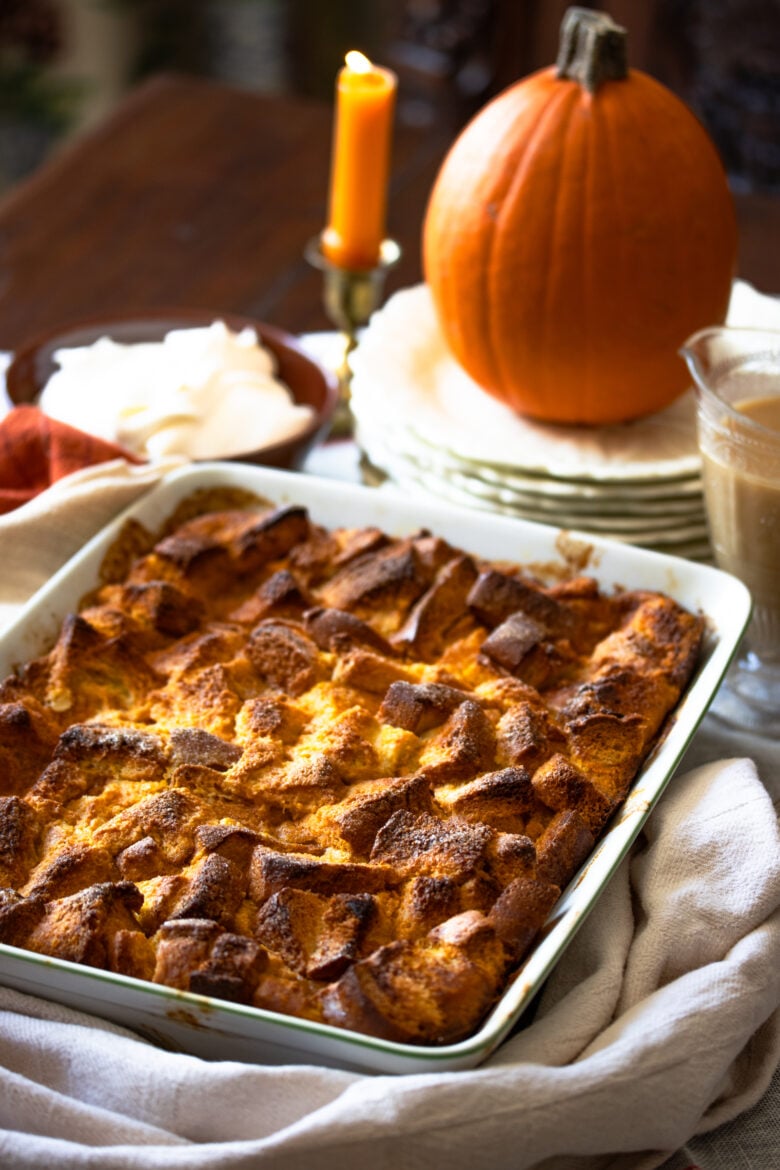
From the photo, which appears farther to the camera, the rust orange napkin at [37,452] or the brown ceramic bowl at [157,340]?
the brown ceramic bowl at [157,340]

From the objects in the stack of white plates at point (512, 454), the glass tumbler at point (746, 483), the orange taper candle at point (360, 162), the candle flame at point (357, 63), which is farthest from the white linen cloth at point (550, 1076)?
the candle flame at point (357, 63)

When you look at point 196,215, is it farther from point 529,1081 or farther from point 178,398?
point 529,1081

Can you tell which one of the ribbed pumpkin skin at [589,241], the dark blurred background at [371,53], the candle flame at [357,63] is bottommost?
the dark blurred background at [371,53]

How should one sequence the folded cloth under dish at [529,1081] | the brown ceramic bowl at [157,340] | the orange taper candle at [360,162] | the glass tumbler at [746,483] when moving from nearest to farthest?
1. the folded cloth under dish at [529,1081]
2. the glass tumbler at [746,483]
3. the brown ceramic bowl at [157,340]
4. the orange taper candle at [360,162]

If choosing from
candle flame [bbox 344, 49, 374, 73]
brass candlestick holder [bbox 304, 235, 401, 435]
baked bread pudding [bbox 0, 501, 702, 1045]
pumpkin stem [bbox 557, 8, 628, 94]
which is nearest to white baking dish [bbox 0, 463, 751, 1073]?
baked bread pudding [bbox 0, 501, 702, 1045]

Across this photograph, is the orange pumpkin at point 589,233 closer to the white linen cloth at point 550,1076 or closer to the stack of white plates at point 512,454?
the stack of white plates at point 512,454

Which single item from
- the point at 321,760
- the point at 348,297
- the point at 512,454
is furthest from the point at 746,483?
the point at 348,297
